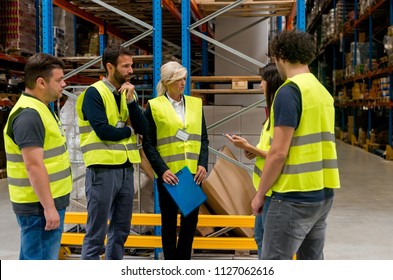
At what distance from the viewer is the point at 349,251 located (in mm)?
4785

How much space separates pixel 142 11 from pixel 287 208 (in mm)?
4103

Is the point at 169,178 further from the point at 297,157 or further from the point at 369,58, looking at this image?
the point at 369,58

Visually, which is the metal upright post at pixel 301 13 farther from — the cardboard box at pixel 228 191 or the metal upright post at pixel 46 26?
the metal upright post at pixel 46 26

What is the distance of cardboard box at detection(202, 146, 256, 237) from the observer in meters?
4.48

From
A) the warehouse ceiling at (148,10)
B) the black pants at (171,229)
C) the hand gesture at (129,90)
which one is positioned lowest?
the black pants at (171,229)

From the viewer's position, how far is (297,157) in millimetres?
2334

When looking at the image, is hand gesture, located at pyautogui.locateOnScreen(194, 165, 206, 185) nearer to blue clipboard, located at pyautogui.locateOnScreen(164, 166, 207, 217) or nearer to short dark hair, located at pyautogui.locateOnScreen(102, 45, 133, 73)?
blue clipboard, located at pyautogui.locateOnScreen(164, 166, 207, 217)

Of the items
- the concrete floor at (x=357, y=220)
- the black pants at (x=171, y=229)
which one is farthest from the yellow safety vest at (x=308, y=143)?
the concrete floor at (x=357, y=220)

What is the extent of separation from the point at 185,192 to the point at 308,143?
4.78ft

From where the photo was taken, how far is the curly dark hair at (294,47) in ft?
7.71

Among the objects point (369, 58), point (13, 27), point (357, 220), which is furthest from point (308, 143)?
point (369, 58)

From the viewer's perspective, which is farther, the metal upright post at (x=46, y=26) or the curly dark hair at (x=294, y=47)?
the metal upright post at (x=46, y=26)

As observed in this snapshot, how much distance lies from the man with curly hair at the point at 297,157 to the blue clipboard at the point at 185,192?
124cm

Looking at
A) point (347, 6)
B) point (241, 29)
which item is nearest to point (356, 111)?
point (347, 6)
